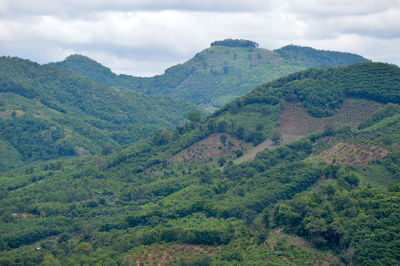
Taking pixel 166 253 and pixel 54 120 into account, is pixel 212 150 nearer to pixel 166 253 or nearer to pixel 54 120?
pixel 166 253

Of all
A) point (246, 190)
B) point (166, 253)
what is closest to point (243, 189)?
point (246, 190)

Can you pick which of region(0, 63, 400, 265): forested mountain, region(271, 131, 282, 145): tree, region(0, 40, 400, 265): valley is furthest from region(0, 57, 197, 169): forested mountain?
region(271, 131, 282, 145): tree

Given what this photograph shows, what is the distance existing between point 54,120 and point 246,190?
332 feet

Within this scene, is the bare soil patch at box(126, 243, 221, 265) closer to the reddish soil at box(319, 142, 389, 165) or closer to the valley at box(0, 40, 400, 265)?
the valley at box(0, 40, 400, 265)

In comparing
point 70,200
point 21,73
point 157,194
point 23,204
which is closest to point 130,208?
point 157,194

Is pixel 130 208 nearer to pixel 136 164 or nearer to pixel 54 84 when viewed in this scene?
pixel 136 164

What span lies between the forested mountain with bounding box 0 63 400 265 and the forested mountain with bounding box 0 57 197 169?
83.7ft

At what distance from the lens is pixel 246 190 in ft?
260

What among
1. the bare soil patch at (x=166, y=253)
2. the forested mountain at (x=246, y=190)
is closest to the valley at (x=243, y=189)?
the bare soil patch at (x=166, y=253)

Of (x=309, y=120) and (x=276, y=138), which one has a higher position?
(x=309, y=120)

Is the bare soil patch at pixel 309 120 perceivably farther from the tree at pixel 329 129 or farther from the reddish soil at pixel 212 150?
the tree at pixel 329 129

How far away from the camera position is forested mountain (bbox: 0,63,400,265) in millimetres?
56688

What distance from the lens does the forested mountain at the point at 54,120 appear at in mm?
146750

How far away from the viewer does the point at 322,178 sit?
76.6 metres
